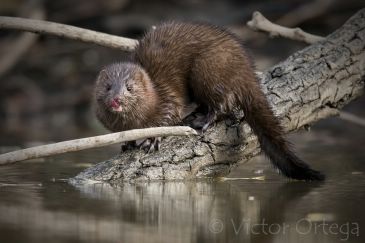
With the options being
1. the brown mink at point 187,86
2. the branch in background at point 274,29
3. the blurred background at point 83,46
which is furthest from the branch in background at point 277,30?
the blurred background at point 83,46

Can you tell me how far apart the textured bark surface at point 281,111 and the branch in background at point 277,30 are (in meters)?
0.32

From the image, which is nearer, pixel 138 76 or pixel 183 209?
pixel 183 209

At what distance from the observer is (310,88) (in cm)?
647

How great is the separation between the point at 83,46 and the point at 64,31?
255 inches

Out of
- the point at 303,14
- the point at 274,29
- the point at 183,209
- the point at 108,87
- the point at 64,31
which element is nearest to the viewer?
the point at 183,209

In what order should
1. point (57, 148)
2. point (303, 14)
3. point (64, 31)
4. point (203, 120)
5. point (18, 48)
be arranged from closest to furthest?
point (57, 148)
point (203, 120)
point (64, 31)
point (18, 48)
point (303, 14)

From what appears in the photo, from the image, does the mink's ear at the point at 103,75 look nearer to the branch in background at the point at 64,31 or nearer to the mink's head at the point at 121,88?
the mink's head at the point at 121,88

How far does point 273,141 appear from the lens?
597 centimetres

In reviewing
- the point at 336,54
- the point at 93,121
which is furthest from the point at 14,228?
the point at 93,121

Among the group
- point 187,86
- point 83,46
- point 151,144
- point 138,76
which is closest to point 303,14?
point 83,46

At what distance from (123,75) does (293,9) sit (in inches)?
263

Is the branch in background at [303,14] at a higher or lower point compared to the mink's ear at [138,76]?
higher

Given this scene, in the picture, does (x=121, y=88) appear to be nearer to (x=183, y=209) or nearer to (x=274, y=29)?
(x=183, y=209)

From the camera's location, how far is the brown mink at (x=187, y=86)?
6.00 metres
